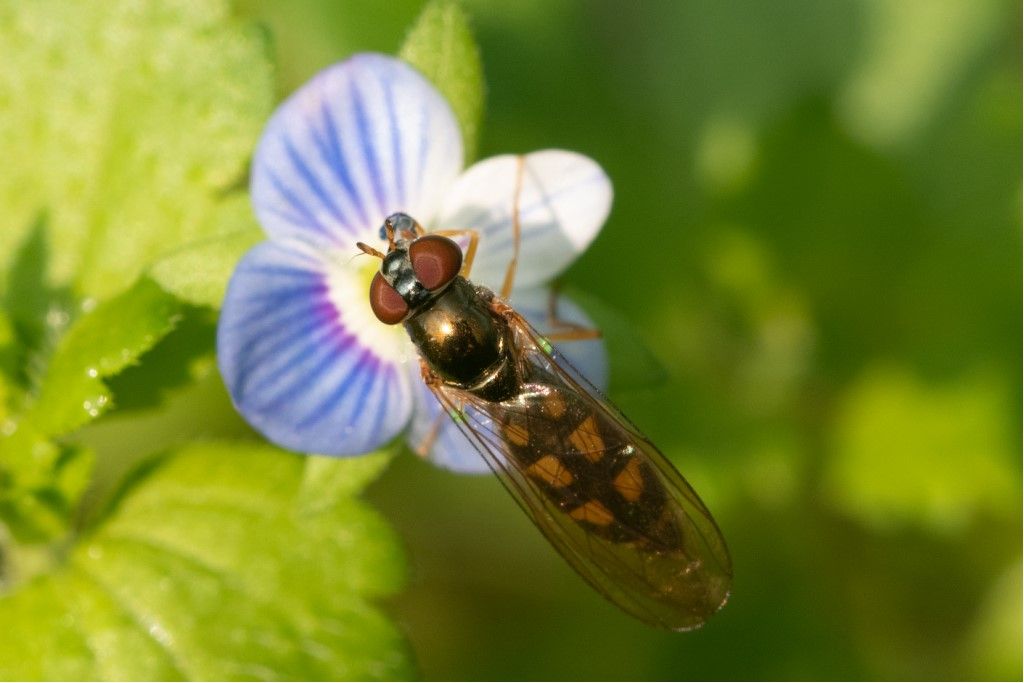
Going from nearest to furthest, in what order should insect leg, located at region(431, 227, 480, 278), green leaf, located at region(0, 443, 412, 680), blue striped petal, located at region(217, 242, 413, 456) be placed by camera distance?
blue striped petal, located at region(217, 242, 413, 456) < insect leg, located at region(431, 227, 480, 278) < green leaf, located at region(0, 443, 412, 680)

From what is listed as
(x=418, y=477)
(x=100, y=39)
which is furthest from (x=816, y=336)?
(x=100, y=39)

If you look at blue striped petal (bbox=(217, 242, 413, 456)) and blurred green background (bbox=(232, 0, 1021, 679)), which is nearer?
blue striped petal (bbox=(217, 242, 413, 456))

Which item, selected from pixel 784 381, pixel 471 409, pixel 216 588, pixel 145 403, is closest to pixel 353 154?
pixel 471 409

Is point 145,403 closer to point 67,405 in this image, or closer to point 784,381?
point 67,405

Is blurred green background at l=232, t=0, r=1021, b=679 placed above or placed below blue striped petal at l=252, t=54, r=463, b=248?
below

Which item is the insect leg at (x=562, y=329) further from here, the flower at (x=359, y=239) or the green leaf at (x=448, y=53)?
the green leaf at (x=448, y=53)

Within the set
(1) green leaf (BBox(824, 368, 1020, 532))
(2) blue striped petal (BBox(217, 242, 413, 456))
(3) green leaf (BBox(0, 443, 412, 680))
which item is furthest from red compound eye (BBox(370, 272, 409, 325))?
(1) green leaf (BBox(824, 368, 1020, 532))

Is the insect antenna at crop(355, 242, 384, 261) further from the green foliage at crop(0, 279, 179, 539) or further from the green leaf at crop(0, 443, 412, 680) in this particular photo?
the green leaf at crop(0, 443, 412, 680)

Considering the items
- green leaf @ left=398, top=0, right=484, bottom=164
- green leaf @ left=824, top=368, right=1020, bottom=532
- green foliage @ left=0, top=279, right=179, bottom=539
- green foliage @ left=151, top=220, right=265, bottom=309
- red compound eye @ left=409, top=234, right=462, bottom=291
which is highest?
green leaf @ left=398, top=0, right=484, bottom=164
